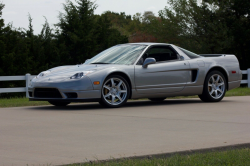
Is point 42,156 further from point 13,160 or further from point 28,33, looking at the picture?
point 28,33

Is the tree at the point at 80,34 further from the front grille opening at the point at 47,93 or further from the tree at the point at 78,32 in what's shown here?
the front grille opening at the point at 47,93

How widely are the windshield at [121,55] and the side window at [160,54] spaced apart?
10.3 inches

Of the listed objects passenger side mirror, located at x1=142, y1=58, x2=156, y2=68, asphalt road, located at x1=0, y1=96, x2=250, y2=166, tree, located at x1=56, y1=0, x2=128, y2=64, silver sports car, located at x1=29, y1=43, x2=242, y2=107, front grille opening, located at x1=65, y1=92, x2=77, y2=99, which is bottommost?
asphalt road, located at x1=0, y1=96, x2=250, y2=166

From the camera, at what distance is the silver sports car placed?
9.71m

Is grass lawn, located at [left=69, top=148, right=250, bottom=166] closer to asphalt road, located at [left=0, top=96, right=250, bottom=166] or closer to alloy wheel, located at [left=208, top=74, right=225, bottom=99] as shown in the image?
asphalt road, located at [left=0, top=96, right=250, bottom=166]

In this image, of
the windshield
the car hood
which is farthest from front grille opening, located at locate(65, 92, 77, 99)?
the windshield

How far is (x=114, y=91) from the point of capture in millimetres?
10047

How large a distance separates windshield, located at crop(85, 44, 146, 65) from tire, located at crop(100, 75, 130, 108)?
0.58 meters

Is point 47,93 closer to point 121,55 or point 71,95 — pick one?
point 71,95

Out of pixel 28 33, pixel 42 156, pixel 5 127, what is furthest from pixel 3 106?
pixel 28 33

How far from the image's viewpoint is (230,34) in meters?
41.3

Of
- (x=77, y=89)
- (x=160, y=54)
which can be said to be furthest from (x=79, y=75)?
(x=160, y=54)

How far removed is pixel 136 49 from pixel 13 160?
693 cm

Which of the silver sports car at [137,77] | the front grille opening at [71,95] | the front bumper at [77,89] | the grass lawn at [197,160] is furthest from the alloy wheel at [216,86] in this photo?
the grass lawn at [197,160]
